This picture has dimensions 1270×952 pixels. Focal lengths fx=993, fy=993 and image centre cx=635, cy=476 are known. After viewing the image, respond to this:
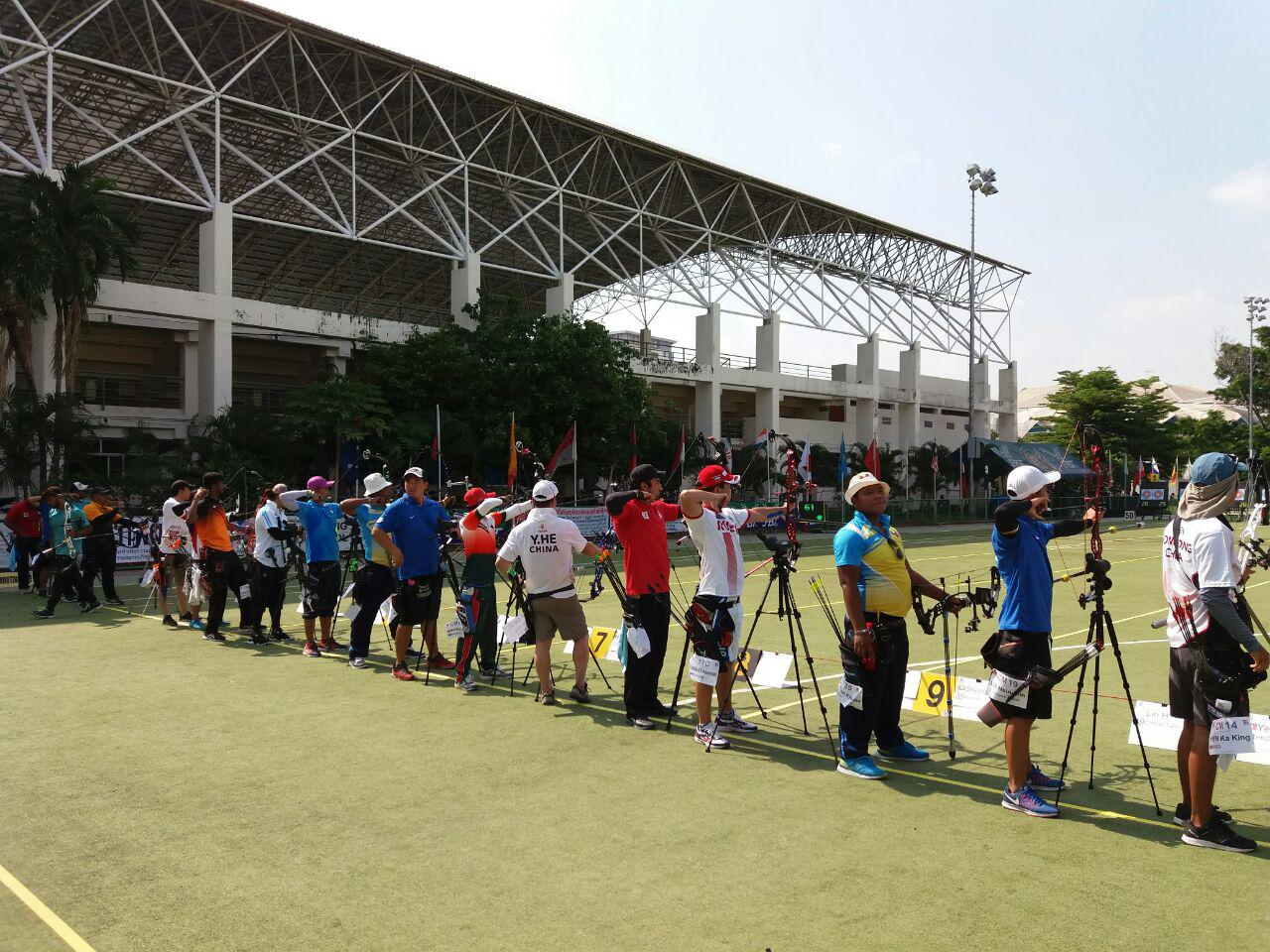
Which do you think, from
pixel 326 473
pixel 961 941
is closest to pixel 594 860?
pixel 961 941

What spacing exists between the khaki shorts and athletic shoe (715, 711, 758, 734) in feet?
4.61

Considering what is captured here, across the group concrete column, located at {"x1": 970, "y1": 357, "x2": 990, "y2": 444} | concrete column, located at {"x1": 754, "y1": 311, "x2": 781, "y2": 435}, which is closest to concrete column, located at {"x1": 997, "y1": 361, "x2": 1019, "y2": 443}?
concrete column, located at {"x1": 970, "y1": 357, "x2": 990, "y2": 444}

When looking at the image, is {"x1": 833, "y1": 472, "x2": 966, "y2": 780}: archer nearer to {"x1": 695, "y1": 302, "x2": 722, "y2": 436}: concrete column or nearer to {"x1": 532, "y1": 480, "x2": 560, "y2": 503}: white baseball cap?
{"x1": 532, "y1": 480, "x2": 560, "y2": 503}: white baseball cap

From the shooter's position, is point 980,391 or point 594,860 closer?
point 594,860

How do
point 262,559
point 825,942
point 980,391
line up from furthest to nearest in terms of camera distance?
point 980,391 → point 262,559 → point 825,942

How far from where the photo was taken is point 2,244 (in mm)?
24531

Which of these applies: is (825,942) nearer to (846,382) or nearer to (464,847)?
(464,847)

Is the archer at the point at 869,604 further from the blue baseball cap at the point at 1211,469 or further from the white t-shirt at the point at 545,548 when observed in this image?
the white t-shirt at the point at 545,548

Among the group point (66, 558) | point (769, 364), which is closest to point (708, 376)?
point (769, 364)

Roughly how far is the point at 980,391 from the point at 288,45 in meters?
44.7

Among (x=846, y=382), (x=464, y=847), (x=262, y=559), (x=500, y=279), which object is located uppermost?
(x=500, y=279)

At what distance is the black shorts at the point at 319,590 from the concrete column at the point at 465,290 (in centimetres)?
2609

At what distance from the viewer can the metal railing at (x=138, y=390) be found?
37.1 meters

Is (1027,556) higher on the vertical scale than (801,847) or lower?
higher
